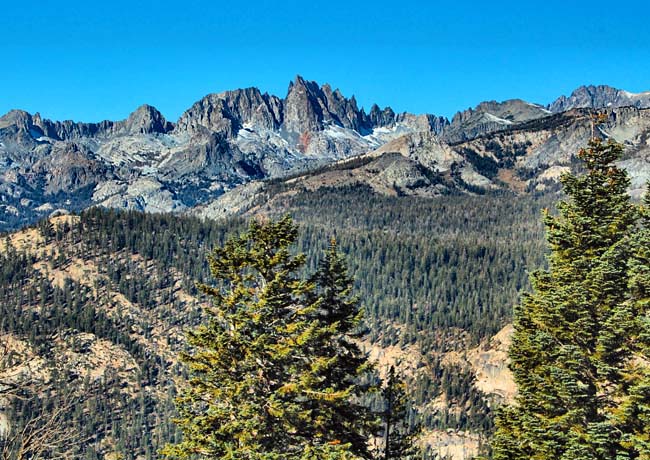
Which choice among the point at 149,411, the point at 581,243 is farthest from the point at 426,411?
the point at 581,243

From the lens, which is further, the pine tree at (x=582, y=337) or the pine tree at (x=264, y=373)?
the pine tree at (x=582, y=337)

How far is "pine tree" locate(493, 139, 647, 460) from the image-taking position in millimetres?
22641

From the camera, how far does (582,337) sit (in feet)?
80.7

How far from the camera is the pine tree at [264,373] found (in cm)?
2156

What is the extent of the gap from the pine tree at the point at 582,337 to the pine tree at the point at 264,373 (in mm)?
7358

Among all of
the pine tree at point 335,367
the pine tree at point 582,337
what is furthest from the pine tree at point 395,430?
the pine tree at point 582,337

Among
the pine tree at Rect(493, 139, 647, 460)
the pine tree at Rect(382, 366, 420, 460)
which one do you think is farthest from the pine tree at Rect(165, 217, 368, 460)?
the pine tree at Rect(493, 139, 647, 460)

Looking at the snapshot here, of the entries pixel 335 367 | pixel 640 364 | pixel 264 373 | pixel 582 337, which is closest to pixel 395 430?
pixel 335 367

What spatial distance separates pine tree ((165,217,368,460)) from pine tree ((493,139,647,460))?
290 inches

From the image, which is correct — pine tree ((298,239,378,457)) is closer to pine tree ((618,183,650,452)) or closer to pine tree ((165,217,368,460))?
pine tree ((165,217,368,460))

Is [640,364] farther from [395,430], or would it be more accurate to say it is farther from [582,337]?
[395,430]

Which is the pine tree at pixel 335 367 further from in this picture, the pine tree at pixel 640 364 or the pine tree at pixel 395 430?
the pine tree at pixel 640 364

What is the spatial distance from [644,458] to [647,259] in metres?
7.32

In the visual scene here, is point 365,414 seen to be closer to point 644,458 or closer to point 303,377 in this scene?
point 303,377
